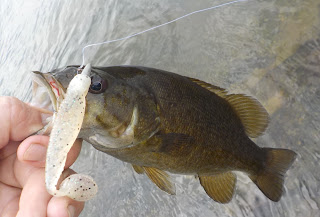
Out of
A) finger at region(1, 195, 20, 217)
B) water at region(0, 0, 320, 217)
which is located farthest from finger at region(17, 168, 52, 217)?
water at region(0, 0, 320, 217)

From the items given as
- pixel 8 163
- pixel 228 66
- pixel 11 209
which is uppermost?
pixel 228 66

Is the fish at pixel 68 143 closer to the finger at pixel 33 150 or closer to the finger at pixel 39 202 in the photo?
the finger at pixel 39 202

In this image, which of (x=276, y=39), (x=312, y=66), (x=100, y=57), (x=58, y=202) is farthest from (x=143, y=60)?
(x=58, y=202)

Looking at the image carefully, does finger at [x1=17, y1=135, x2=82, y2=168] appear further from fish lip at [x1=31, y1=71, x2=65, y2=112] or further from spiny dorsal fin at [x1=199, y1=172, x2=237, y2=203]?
spiny dorsal fin at [x1=199, y1=172, x2=237, y2=203]

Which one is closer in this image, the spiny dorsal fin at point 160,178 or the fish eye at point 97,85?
the fish eye at point 97,85

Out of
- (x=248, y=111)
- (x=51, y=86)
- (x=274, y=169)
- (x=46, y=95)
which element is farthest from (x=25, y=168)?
(x=274, y=169)

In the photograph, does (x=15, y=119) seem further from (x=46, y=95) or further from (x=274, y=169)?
(x=274, y=169)

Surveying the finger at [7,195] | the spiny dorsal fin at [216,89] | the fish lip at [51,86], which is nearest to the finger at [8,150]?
the finger at [7,195]
